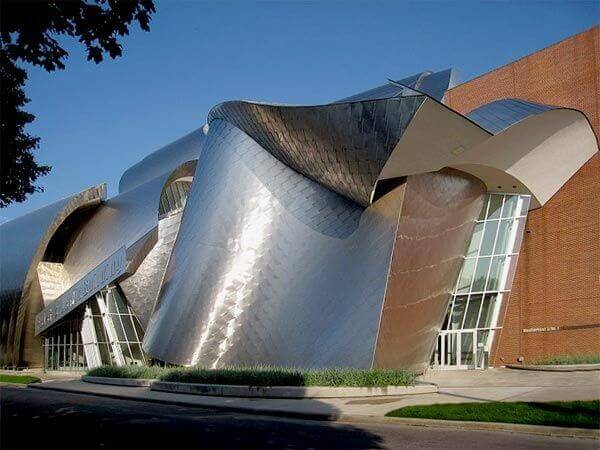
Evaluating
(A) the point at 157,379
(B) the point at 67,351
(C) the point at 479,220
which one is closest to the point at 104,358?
(B) the point at 67,351

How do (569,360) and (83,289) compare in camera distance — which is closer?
(569,360)

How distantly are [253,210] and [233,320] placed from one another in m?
4.80

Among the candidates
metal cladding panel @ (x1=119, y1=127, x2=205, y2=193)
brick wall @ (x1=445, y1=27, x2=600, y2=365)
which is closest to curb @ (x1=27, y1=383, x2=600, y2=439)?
brick wall @ (x1=445, y1=27, x2=600, y2=365)

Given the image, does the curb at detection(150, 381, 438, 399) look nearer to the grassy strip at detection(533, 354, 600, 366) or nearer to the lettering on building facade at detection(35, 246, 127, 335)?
the grassy strip at detection(533, 354, 600, 366)

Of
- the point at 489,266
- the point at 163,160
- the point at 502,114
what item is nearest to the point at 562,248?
the point at 489,266

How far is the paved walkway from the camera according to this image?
15516 mm

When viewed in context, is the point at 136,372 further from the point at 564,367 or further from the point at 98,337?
the point at 564,367

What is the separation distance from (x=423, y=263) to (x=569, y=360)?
23.0 feet

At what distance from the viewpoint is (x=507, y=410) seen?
13.4 metres

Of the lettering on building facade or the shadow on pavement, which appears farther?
the lettering on building facade

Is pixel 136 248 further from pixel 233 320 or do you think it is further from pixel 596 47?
pixel 596 47

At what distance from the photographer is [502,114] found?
22.8 m

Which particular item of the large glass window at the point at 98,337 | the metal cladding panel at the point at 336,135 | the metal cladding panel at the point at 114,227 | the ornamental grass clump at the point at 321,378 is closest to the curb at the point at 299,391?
the ornamental grass clump at the point at 321,378

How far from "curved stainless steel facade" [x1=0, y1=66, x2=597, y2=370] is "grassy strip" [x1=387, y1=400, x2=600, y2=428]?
23.9 ft
